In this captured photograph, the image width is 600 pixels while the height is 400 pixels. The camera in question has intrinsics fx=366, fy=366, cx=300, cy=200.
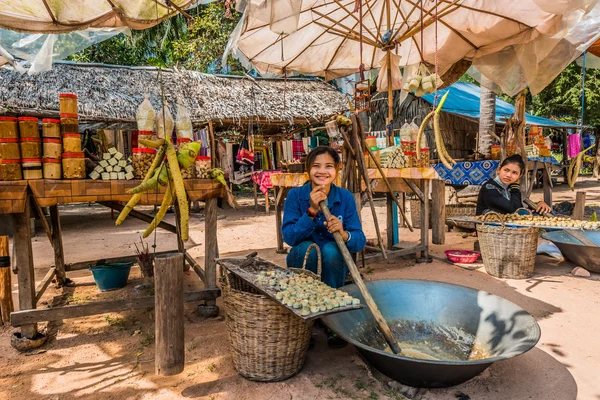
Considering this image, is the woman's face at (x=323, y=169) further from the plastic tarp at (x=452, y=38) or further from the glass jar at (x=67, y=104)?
the plastic tarp at (x=452, y=38)

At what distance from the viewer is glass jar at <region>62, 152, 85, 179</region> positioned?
242cm

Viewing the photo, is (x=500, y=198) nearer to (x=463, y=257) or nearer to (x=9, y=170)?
(x=463, y=257)

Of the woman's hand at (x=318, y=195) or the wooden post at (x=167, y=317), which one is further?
the woman's hand at (x=318, y=195)

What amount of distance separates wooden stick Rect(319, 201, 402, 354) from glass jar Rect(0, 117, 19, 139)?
202cm

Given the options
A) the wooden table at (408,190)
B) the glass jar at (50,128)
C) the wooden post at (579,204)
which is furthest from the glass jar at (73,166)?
the wooden post at (579,204)

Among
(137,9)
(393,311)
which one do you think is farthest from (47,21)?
(393,311)

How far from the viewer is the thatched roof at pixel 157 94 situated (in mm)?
7320

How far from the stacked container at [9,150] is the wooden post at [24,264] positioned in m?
0.21

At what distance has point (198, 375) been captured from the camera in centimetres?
211

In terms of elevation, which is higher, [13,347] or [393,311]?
[393,311]

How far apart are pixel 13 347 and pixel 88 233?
500 centimetres

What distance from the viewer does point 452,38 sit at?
5344 mm

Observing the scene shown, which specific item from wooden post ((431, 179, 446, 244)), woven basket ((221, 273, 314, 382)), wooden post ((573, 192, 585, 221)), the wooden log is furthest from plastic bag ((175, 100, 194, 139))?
wooden post ((573, 192, 585, 221))

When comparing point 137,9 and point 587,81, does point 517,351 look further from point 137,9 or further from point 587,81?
point 587,81
